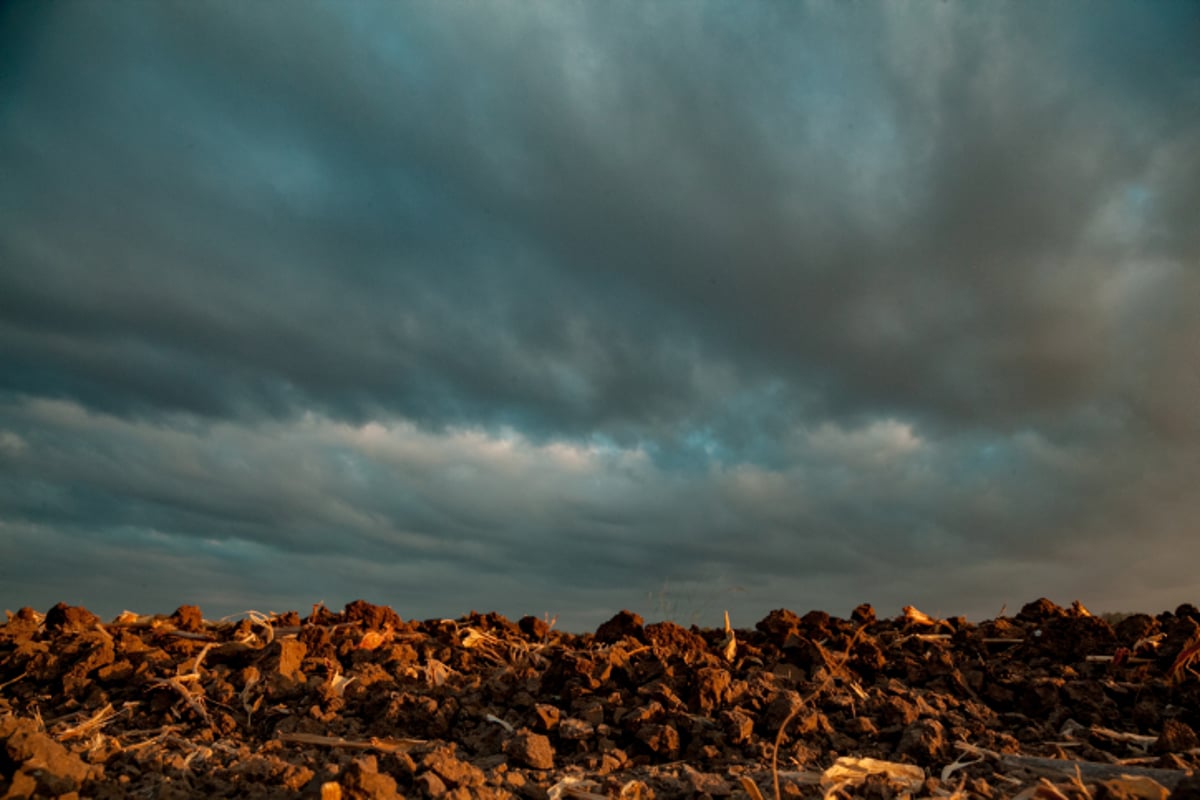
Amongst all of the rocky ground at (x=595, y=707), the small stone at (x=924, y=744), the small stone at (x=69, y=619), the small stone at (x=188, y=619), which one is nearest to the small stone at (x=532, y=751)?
the rocky ground at (x=595, y=707)

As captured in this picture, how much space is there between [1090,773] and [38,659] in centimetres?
742

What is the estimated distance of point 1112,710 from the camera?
6109 mm

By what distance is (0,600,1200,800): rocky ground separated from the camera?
169 inches

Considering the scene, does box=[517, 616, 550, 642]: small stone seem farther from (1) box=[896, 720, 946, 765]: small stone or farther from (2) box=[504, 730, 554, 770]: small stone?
(1) box=[896, 720, 946, 765]: small stone

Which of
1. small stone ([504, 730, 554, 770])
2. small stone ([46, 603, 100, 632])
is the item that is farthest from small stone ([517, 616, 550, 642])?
small stone ([46, 603, 100, 632])

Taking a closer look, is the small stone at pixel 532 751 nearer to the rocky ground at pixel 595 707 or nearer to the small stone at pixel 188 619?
the rocky ground at pixel 595 707

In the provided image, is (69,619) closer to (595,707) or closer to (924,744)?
(595,707)

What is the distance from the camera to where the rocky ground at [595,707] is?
4.29 meters

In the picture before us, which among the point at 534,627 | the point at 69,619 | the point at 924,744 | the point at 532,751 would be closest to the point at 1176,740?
the point at 924,744

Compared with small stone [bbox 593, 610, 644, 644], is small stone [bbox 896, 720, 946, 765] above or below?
below

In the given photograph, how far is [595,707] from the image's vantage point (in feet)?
18.1

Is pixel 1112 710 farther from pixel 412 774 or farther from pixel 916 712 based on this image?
pixel 412 774

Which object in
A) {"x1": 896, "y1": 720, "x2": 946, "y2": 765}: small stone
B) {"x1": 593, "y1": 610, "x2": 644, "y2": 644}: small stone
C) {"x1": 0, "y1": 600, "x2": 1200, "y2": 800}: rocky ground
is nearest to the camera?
{"x1": 0, "y1": 600, "x2": 1200, "y2": 800}: rocky ground

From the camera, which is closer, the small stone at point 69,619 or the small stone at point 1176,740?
the small stone at point 1176,740
